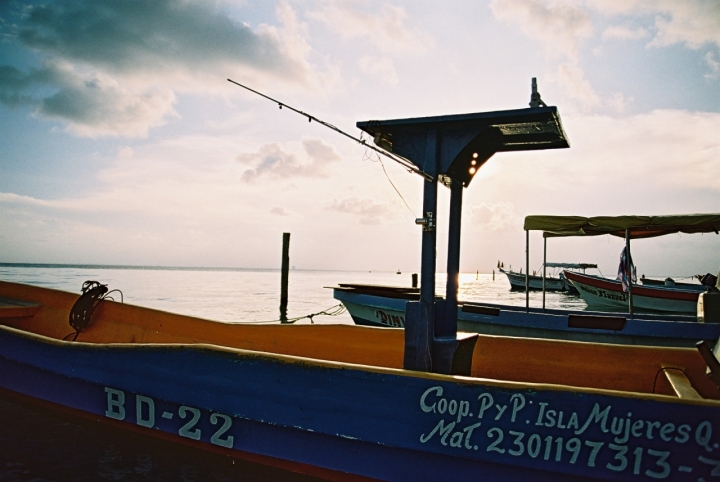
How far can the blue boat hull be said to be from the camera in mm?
Answer: 2762

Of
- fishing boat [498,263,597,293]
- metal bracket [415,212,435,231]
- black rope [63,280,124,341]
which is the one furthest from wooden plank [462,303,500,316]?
fishing boat [498,263,597,293]

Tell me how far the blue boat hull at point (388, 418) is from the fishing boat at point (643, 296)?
17717 mm

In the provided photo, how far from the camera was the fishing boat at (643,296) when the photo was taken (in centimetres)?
1978

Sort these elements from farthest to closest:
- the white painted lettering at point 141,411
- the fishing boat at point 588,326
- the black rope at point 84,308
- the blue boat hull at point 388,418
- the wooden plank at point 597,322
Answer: the wooden plank at point 597,322, the fishing boat at point 588,326, the black rope at point 84,308, the white painted lettering at point 141,411, the blue boat hull at point 388,418

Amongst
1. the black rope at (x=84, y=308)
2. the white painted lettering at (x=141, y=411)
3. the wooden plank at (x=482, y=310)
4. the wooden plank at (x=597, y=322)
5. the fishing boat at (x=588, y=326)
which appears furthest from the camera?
the wooden plank at (x=482, y=310)

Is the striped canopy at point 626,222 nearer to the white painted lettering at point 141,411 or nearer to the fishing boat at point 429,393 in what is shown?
the fishing boat at point 429,393

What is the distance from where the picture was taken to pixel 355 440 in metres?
3.30

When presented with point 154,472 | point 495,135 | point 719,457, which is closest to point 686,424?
point 719,457

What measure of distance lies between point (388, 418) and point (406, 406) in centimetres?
16

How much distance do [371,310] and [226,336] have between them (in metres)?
7.31

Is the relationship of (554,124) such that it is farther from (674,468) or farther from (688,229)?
(688,229)

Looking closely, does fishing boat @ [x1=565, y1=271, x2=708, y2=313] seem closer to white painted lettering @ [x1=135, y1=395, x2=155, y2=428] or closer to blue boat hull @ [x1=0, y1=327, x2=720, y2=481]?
blue boat hull @ [x1=0, y1=327, x2=720, y2=481]

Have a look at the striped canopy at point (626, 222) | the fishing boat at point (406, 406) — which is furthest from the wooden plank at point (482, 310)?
the fishing boat at point (406, 406)

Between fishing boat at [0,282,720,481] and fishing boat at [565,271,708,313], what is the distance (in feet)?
52.4
